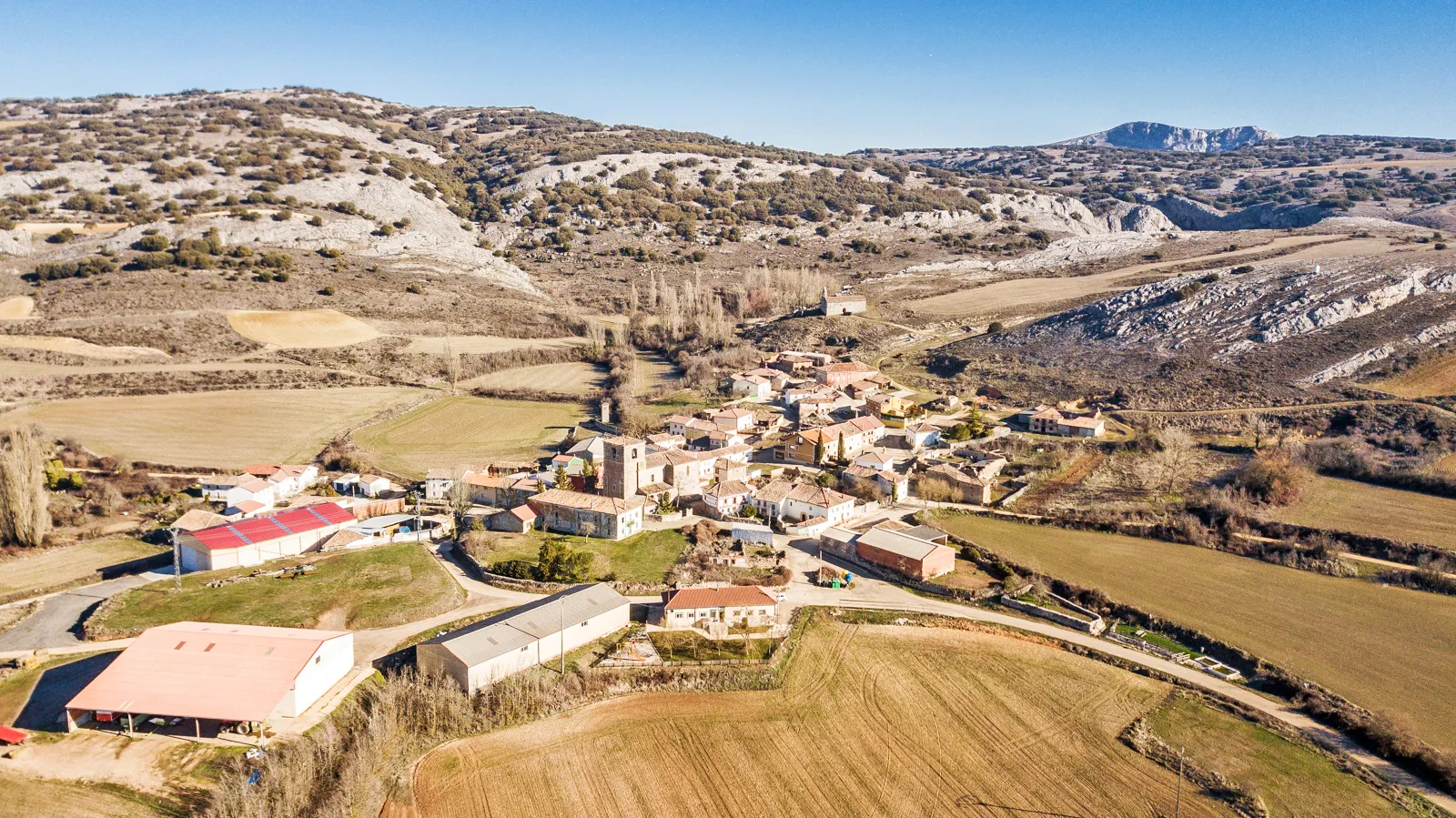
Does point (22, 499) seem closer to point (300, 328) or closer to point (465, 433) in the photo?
point (465, 433)

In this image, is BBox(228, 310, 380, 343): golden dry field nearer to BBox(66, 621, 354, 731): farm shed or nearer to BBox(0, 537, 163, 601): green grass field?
BBox(0, 537, 163, 601): green grass field

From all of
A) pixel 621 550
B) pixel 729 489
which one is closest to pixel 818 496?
pixel 729 489

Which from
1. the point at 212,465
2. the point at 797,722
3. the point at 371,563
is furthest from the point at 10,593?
the point at 797,722

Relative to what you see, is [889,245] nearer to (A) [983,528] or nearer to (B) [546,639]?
(A) [983,528]

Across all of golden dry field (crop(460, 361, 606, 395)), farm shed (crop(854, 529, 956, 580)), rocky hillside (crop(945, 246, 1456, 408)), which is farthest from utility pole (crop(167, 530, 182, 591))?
rocky hillside (crop(945, 246, 1456, 408))

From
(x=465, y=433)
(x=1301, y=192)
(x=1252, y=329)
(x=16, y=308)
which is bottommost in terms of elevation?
(x=465, y=433)

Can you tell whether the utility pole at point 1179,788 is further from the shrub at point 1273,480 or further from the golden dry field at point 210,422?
the golden dry field at point 210,422

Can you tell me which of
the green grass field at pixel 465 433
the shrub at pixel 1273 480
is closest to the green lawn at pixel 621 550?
the green grass field at pixel 465 433
